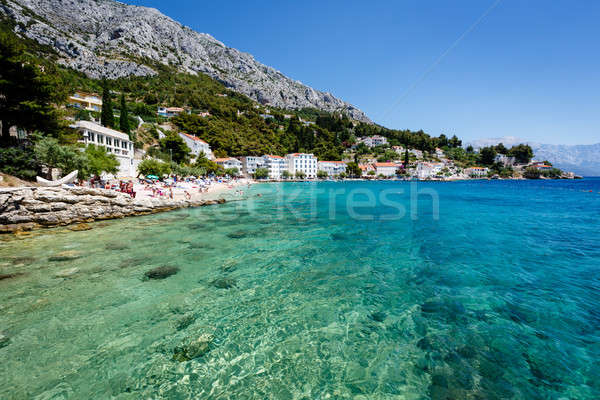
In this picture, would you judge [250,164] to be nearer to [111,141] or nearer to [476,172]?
[111,141]

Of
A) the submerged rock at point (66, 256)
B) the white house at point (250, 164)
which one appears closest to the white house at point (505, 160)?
the white house at point (250, 164)

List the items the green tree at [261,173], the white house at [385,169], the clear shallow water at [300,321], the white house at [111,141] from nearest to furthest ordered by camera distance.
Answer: the clear shallow water at [300,321], the white house at [111,141], the green tree at [261,173], the white house at [385,169]

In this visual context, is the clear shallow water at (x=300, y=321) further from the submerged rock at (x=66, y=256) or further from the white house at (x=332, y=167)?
the white house at (x=332, y=167)

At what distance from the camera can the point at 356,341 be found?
536 cm

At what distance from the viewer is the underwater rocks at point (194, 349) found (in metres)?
4.84

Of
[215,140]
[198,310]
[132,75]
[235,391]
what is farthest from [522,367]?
[132,75]

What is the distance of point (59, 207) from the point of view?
1538 centimetres

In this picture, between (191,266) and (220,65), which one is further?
(220,65)

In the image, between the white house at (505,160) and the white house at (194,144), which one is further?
the white house at (505,160)

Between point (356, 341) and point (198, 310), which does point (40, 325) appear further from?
point (356, 341)

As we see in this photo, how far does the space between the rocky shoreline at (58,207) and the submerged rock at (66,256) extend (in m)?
6.06

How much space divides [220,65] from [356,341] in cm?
18443

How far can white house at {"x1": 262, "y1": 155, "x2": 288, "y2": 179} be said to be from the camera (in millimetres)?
84969

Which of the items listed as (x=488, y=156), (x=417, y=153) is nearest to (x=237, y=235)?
(x=417, y=153)
